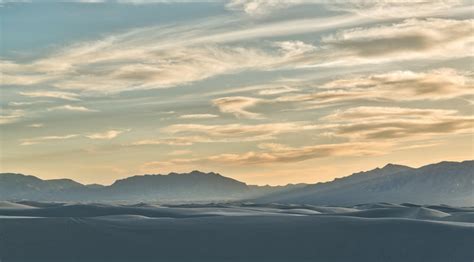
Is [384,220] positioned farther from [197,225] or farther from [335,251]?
A: [197,225]

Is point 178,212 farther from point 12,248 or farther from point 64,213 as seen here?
point 12,248

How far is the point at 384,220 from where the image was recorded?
41.4m

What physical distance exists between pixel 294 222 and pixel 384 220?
497cm

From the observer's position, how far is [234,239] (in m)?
38.0

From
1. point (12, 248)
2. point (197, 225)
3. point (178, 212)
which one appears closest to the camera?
point (12, 248)

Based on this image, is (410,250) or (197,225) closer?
(410,250)

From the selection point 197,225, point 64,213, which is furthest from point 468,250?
point 64,213

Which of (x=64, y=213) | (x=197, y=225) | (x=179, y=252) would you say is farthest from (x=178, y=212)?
(x=179, y=252)

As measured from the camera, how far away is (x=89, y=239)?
3728 cm

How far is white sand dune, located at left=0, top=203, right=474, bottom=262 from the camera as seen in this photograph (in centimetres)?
3566

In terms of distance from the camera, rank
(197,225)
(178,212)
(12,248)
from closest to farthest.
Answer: (12,248) → (197,225) → (178,212)

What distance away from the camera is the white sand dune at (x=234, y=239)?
3566 cm

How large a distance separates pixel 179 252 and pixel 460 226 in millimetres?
15494

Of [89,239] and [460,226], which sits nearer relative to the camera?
[89,239]
